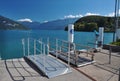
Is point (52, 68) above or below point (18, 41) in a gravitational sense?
above

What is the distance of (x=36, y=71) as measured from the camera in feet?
17.2

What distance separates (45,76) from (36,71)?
60 centimetres

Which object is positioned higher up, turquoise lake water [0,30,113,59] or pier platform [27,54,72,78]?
pier platform [27,54,72,78]

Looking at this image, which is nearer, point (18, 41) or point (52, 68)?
point (52, 68)

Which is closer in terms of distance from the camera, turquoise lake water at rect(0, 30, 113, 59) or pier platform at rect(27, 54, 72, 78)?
pier platform at rect(27, 54, 72, 78)

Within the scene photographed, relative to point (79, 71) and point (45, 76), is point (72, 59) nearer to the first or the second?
point (79, 71)

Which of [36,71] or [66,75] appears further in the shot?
[36,71]

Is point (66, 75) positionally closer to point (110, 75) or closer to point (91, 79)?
point (91, 79)

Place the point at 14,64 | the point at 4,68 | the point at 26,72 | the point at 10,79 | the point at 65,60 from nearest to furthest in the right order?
the point at 10,79 → the point at 26,72 → the point at 4,68 → the point at 14,64 → the point at 65,60

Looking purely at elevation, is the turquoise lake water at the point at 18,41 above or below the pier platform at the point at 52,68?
below

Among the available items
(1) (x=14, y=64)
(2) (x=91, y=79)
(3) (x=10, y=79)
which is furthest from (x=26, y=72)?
(2) (x=91, y=79)

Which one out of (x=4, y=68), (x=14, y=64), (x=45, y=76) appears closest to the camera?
(x=45, y=76)

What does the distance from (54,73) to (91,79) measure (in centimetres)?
123

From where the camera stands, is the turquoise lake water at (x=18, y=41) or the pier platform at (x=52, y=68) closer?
the pier platform at (x=52, y=68)
